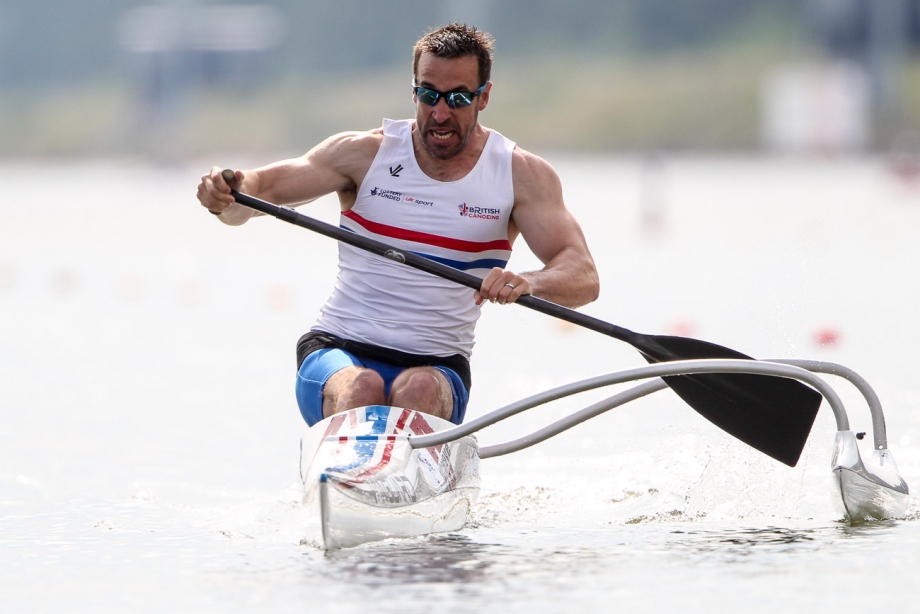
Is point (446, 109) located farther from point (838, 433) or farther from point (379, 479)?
point (838, 433)

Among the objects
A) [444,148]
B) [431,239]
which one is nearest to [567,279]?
[431,239]

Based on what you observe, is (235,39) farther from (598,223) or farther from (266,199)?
(266,199)

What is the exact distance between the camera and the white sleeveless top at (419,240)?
5.00 meters

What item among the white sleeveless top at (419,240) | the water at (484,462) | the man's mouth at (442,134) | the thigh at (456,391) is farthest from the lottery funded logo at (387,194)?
the water at (484,462)

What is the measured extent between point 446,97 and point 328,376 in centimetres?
103

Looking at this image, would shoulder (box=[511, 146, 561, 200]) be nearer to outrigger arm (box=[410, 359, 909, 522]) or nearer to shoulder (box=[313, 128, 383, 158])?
shoulder (box=[313, 128, 383, 158])

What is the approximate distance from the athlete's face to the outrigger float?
397 mm

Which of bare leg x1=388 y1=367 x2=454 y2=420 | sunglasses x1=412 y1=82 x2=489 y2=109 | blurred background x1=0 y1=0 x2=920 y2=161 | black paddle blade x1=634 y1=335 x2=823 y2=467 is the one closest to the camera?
bare leg x1=388 y1=367 x2=454 y2=420

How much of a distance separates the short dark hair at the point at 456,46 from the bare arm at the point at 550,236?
0.36 meters

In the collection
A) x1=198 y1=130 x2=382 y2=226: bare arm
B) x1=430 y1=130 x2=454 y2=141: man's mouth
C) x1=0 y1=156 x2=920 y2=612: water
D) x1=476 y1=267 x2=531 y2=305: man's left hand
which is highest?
x1=430 y1=130 x2=454 y2=141: man's mouth

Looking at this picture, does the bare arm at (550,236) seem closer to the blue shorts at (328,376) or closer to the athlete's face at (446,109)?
the athlete's face at (446,109)

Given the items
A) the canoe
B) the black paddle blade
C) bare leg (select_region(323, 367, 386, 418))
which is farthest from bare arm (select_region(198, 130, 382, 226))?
the black paddle blade

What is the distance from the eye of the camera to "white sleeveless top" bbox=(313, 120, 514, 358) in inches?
197

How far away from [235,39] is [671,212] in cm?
3280
